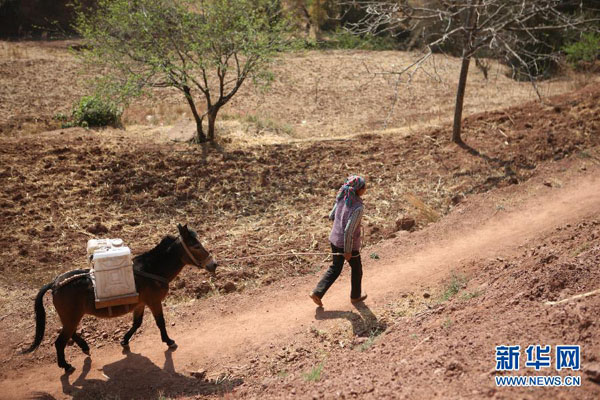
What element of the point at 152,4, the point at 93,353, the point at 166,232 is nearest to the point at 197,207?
the point at 166,232

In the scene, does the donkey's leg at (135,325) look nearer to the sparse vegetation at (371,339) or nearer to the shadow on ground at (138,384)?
the shadow on ground at (138,384)

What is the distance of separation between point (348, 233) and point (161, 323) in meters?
2.61

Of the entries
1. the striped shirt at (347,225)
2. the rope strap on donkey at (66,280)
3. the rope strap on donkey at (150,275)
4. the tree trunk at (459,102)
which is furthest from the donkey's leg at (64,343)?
the tree trunk at (459,102)

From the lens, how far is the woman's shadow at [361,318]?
23.0 feet

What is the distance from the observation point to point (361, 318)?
7.33 m

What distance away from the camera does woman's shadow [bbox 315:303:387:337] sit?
702cm

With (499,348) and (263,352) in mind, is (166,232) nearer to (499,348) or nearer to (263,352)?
(263,352)

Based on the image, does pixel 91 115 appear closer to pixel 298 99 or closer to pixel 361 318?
pixel 298 99

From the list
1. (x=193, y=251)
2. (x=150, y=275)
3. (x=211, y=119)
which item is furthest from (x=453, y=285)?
(x=211, y=119)

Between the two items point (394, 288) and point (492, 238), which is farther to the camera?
point (492, 238)

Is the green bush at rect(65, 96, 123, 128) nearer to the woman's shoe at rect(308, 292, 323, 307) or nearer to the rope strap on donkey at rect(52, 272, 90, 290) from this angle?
the rope strap on donkey at rect(52, 272, 90, 290)

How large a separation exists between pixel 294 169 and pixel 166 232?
3.60 metres

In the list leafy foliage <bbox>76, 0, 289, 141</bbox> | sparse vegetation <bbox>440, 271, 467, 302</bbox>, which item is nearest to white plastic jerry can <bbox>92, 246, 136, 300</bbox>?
sparse vegetation <bbox>440, 271, 467, 302</bbox>

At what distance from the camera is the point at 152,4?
1309 centimetres
